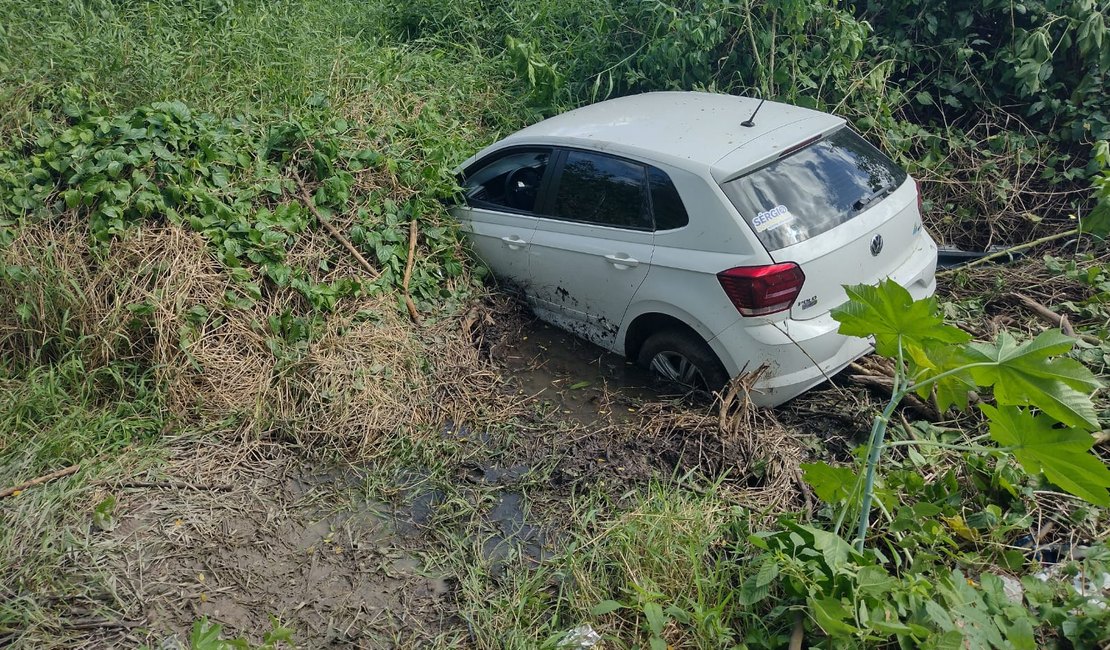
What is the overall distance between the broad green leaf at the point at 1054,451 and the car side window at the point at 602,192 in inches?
84.4

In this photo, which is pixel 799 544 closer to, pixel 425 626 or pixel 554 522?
pixel 554 522

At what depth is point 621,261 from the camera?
459cm

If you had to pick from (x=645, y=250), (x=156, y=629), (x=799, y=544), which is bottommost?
(x=156, y=629)

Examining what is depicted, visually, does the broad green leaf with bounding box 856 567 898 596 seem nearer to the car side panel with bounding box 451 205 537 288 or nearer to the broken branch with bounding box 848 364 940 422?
the broken branch with bounding box 848 364 940 422

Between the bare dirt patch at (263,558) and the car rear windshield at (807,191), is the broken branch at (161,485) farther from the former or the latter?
the car rear windshield at (807,191)

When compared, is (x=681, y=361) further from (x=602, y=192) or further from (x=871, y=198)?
(x=871, y=198)

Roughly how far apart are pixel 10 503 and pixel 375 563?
1.79 metres

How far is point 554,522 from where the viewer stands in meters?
3.94

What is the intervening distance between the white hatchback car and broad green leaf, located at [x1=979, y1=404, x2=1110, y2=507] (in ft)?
4.30

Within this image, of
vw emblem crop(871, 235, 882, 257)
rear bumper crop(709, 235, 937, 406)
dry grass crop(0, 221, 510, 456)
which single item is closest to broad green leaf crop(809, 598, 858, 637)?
rear bumper crop(709, 235, 937, 406)

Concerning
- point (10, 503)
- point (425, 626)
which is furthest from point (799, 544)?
point (10, 503)

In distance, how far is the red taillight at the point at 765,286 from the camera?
4008 millimetres

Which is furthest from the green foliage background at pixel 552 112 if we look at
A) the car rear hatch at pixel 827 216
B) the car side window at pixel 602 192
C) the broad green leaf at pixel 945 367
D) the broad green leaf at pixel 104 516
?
the car side window at pixel 602 192

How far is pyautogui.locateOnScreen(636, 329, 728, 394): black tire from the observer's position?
4438mm
